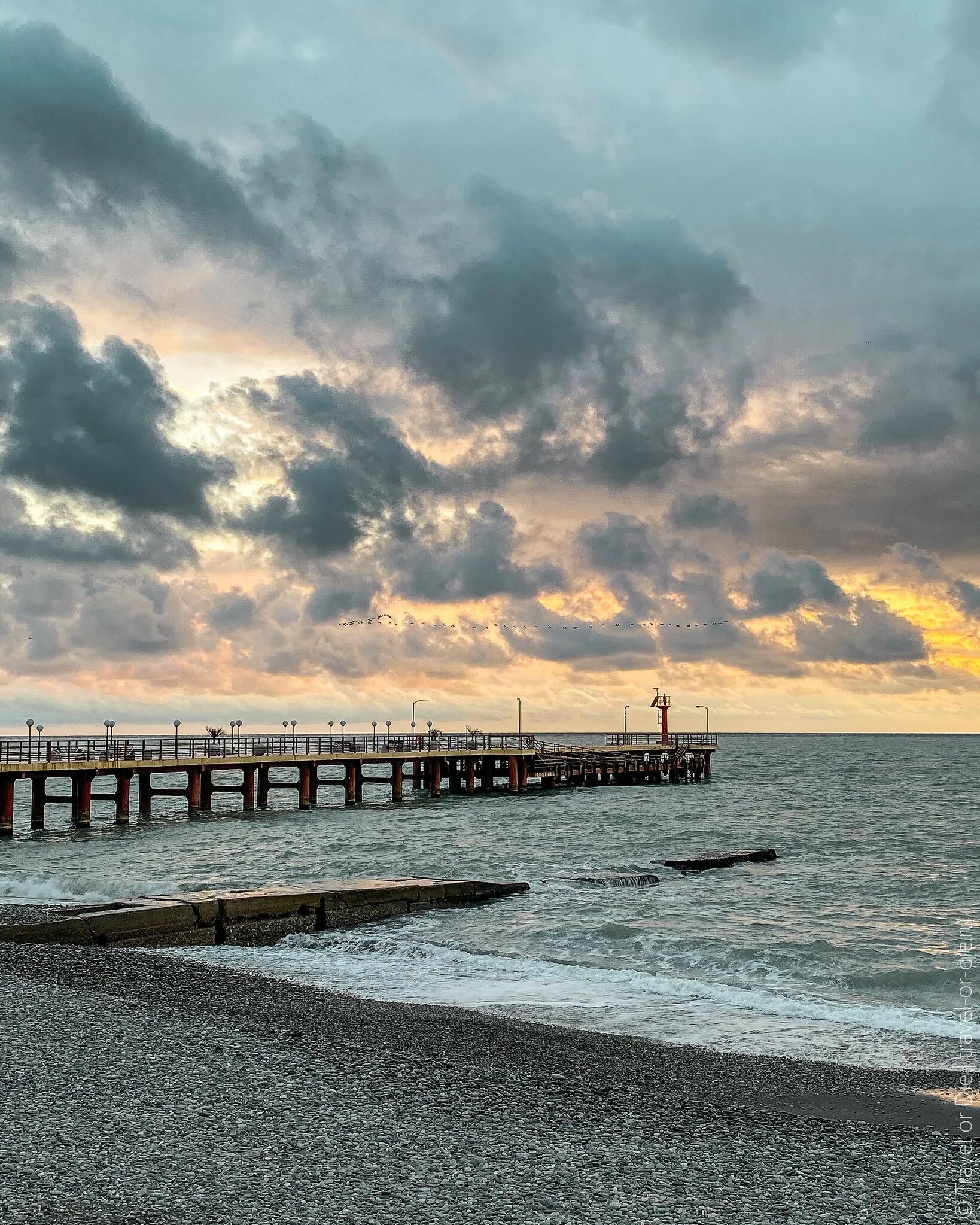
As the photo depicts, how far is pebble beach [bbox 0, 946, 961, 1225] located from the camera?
7.13 metres

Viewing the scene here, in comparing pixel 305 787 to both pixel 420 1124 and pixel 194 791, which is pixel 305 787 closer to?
pixel 194 791

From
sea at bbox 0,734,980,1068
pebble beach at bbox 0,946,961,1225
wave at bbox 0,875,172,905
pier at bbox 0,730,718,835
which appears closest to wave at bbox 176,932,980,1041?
sea at bbox 0,734,980,1068

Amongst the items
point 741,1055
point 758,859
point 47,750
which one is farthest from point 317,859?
point 741,1055

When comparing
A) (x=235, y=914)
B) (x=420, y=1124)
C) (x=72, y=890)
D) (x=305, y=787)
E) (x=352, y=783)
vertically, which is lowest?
(x=72, y=890)

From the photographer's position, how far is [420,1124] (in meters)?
8.77

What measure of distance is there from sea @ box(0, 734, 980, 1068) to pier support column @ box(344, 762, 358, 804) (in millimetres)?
3087

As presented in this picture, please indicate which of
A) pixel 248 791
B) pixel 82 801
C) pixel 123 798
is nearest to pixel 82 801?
pixel 82 801

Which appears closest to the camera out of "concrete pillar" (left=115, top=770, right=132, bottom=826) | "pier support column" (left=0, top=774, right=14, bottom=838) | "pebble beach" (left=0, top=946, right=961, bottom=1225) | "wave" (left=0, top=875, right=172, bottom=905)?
"pebble beach" (left=0, top=946, right=961, bottom=1225)

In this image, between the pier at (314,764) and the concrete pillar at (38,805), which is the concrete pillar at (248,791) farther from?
the concrete pillar at (38,805)

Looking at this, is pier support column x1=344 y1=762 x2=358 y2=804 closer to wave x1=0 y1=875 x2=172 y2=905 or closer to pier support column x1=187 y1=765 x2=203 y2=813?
pier support column x1=187 y1=765 x2=203 y2=813

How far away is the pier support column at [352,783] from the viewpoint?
2424 inches

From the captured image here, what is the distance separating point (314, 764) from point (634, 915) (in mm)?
38800

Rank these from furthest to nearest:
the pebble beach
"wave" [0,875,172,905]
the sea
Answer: "wave" [0,875,172,905], the sea, the pebble beach

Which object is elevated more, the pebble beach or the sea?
the pebble beach
